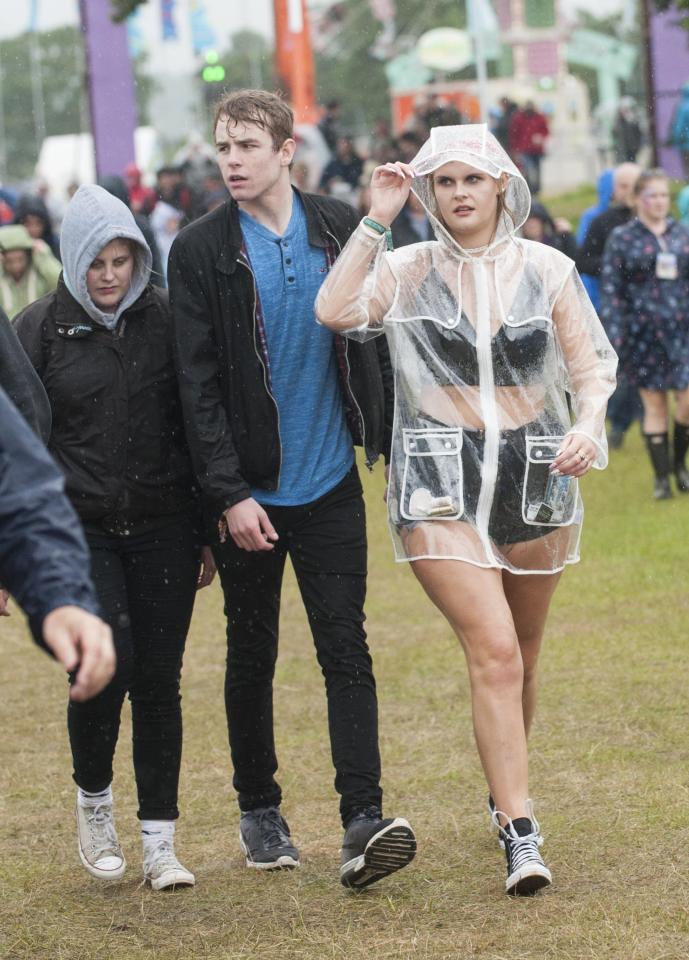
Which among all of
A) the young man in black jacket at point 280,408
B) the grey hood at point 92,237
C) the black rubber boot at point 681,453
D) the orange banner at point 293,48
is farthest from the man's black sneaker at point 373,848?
the orange banner at point 293,48

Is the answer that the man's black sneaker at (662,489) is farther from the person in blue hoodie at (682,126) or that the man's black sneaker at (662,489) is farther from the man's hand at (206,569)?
the person in blue hoodie at (682,126)

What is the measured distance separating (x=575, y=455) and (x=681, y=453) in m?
8.13

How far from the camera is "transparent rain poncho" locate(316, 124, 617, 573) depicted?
497 cm

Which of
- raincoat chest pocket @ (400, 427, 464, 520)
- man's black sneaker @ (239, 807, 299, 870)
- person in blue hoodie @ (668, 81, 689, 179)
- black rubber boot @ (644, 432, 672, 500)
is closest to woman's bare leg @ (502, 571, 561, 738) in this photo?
raincoat chest pocket @ (400, 427, 464, 520)

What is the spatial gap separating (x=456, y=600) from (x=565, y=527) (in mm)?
444

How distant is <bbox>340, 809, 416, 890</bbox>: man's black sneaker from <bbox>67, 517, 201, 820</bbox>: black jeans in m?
0.66

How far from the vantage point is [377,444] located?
5258mm

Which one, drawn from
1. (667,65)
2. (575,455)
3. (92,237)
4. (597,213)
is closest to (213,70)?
(597,213)

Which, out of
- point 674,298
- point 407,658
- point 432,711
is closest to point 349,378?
point 432,711

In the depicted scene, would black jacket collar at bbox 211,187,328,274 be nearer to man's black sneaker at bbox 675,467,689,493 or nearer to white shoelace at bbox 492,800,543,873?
white shoelace at bbox 492,800,543,873

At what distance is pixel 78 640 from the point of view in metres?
2.90

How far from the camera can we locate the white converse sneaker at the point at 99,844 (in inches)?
211

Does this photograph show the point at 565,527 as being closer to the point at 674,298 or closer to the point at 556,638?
the point at 556,638

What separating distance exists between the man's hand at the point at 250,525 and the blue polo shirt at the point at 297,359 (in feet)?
0.57
